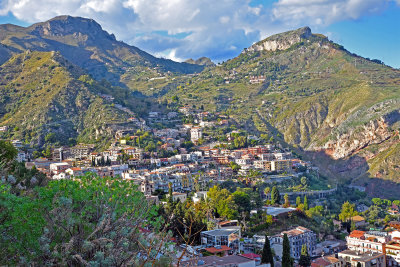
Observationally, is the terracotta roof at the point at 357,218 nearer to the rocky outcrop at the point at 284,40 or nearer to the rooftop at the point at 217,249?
the rooftop at the point at 217,249

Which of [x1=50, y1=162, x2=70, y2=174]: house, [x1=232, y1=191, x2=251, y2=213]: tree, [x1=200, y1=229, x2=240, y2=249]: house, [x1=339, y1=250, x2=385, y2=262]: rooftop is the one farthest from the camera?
[x1=50, y1=162, x2=70, y2=174]: house

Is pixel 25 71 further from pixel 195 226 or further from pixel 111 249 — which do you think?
pixel 111 249

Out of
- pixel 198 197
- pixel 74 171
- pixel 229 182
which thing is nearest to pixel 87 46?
pixel 74 171

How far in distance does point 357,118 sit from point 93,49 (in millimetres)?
117590

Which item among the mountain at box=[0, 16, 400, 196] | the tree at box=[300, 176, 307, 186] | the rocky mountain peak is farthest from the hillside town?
the rocky mountain peak

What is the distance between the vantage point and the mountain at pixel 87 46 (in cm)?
14900

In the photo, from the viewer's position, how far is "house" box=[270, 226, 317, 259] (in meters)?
31.1

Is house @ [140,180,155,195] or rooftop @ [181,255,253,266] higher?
house @ [140,180,155,195]

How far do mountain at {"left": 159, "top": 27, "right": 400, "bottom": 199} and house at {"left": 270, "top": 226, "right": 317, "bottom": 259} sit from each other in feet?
116

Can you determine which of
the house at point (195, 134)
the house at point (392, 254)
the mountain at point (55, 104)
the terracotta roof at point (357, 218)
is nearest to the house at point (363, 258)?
the house at point (392, 254)

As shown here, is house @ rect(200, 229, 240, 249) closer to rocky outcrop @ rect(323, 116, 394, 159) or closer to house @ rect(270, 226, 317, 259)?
house @ rect(270, 226, 317, 259)

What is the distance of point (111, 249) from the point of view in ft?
27.4

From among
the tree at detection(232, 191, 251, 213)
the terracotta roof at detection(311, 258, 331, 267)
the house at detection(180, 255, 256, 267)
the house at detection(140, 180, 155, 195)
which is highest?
the house at detection(140, 180, 155, 195)

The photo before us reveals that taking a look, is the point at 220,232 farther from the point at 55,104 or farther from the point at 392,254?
the point at 55,104
